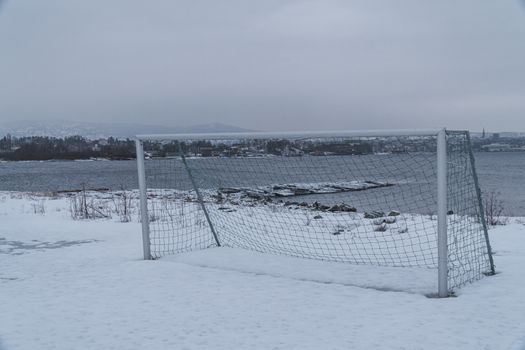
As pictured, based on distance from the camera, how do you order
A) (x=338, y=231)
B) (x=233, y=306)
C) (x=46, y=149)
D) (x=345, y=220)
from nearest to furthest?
(x=233, y=306) < (x=338, y=231) < (x=345, y=220) < (x=46, y=149)

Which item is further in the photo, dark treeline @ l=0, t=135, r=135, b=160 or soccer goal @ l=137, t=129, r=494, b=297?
dark treeline @ l=0, t=135, r=135, b=160

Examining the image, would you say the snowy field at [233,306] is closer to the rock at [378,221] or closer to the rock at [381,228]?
the rock at [381,228]

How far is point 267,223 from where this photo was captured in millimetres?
10898

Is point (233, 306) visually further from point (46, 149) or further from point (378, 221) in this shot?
point (46, 149)

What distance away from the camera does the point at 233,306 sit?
5066 mm

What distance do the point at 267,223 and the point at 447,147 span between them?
19.5 feet

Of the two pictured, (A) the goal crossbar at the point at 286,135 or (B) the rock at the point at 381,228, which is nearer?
(A) the goal crossbar at the point at 286,135

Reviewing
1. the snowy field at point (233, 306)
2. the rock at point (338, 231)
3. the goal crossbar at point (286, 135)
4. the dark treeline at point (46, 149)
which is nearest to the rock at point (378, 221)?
the rock at point (338, 231)

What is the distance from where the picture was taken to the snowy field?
4.15m

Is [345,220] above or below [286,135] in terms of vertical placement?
below

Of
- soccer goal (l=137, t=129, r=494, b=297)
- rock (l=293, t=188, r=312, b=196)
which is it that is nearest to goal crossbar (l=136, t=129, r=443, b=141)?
soccer goal (l=137, t=129, r=494, b=297)

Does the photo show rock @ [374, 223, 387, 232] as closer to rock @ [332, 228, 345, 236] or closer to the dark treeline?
rock @ [332, 228, 345, 236]

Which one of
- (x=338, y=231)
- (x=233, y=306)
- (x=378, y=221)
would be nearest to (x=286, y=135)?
(x=233, y=306)

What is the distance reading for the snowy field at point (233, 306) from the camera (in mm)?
4148
